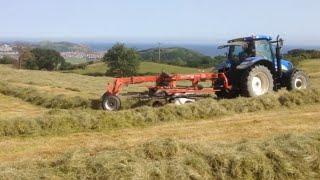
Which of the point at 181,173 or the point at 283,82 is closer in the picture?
the point at 181,173

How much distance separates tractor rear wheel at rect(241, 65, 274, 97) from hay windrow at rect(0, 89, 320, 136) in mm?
1236

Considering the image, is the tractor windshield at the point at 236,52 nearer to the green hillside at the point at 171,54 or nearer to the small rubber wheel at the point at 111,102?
the small rubber wheel at the point at 111,102

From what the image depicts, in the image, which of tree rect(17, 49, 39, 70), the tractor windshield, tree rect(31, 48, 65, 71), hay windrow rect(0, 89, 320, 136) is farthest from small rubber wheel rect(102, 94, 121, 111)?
tree rect(31, 48, 65, 71)

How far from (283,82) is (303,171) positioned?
9.23 meters

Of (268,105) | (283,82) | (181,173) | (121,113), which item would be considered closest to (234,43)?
(283,82)

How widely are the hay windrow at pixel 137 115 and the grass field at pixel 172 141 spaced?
0.07ft

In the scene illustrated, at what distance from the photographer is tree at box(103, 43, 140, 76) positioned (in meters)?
67.6

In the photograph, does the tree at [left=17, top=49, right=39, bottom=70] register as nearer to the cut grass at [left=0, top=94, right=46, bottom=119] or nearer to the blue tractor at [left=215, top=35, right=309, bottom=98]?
the cut grass at [left=0, top=94, right=46, bottom=119]

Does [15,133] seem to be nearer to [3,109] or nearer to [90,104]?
[90,104]

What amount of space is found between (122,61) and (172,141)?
2379 inches

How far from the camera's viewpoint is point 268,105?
1452cm

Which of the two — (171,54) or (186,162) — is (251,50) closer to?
(186,162)

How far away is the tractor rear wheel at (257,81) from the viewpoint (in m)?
16.2

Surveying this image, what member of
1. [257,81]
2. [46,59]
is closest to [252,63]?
[257,81]
